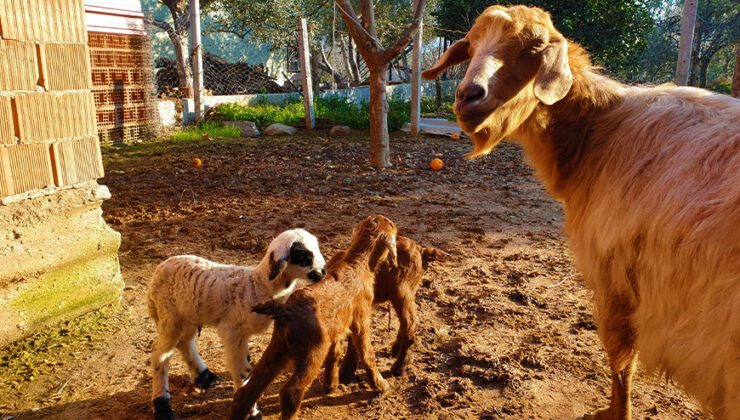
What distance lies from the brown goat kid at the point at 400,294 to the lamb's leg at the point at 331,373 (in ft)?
0.51

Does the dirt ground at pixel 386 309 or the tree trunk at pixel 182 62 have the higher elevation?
the tree trunk at pixel 182 62

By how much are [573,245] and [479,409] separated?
3.48 ft

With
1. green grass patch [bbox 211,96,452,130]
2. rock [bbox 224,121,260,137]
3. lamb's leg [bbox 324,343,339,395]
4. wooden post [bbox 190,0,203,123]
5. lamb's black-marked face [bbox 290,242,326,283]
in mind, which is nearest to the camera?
lamb's black-marked face [bbox 290,242,326,283]

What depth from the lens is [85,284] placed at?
406cm

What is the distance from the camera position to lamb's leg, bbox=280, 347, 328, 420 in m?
2.59

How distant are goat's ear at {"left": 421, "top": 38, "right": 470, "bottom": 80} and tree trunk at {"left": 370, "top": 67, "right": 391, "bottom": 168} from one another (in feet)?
19.4

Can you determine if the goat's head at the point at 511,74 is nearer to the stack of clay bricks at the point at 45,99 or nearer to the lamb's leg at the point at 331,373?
the lamb's leg at the point at 331,373

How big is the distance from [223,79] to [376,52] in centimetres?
999

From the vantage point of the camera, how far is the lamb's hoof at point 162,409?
2951 millimetres

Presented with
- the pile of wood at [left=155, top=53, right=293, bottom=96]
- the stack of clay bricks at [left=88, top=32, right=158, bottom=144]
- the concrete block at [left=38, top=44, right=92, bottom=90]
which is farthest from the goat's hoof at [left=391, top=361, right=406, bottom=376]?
the pile of wood at [left=155, top=53, right=293, bottom=96]

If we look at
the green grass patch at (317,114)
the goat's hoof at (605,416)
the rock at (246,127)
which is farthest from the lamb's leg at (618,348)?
the rock at (246,127)

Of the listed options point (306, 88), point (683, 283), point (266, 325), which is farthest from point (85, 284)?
point (306, 88)

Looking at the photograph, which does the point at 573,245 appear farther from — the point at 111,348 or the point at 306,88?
the point at 306,88

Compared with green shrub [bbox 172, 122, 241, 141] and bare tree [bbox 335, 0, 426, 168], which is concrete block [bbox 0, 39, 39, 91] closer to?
bare tree [bbox 335, 0, 426, 168]
